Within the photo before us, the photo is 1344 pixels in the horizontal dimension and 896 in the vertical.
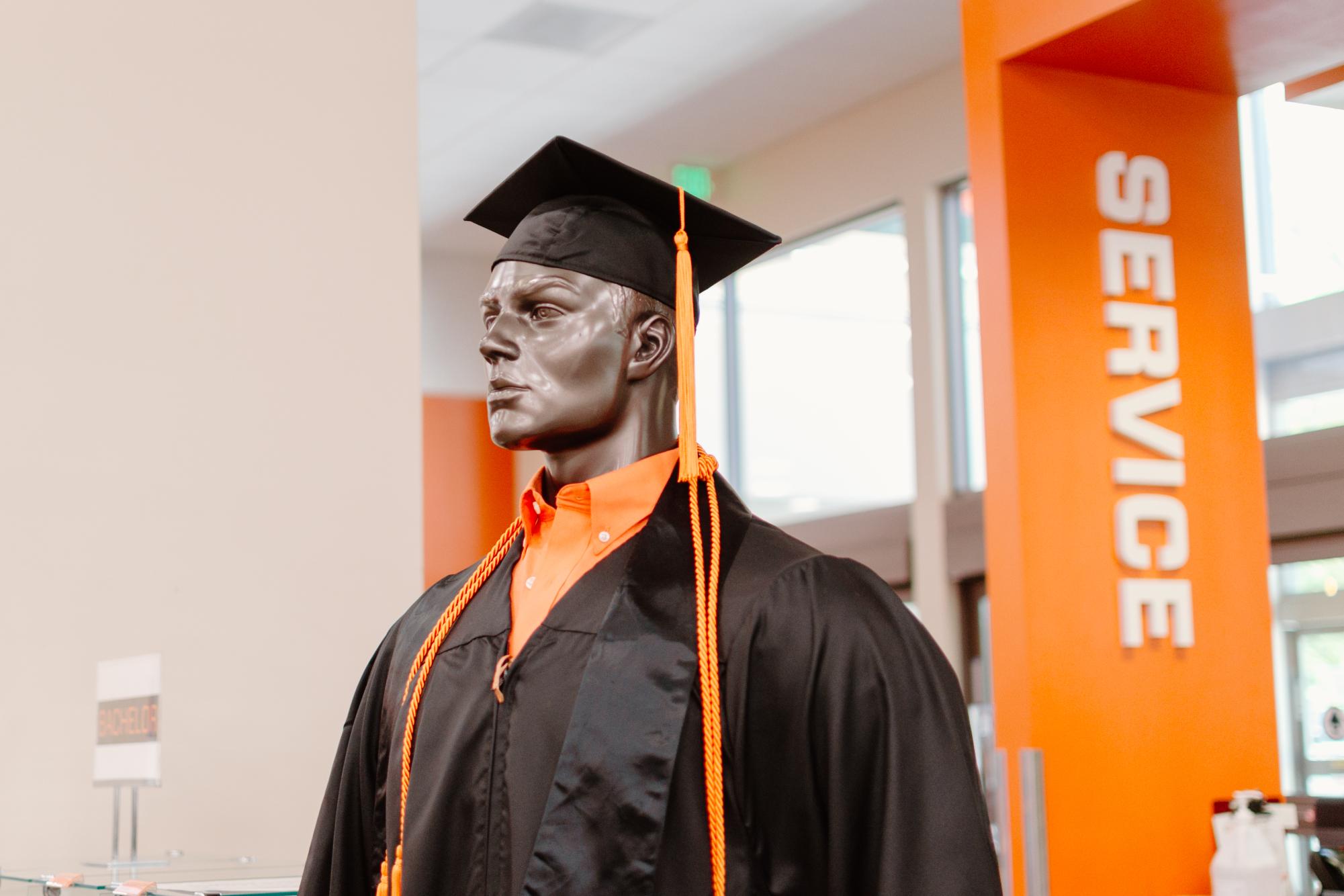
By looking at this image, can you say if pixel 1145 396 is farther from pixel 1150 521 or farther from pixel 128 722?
pixel 128 722

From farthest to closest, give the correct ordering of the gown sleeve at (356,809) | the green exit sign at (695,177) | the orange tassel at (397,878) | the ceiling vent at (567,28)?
the green exit sign at (695,177)
the ceiling vent at (567,28)
the gown sleeve at (356,809)
the orange tassel at (397,878)

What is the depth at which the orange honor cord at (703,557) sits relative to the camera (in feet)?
3.95

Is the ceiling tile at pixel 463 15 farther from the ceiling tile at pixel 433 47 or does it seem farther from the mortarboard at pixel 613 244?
the mortarboard at pixel 613 244

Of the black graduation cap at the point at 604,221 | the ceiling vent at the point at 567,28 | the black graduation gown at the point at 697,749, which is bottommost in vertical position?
the black graduation gown at the point at 697,749

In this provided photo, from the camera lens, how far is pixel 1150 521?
3725mm

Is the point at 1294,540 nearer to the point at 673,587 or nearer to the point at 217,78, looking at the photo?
the point at 217,78

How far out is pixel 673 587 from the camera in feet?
4.24

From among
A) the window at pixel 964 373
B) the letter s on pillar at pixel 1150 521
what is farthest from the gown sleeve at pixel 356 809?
the window at pixel 964 373

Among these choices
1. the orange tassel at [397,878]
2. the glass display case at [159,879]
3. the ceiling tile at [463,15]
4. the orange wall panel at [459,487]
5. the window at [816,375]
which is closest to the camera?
the orange tassel at [397,878]

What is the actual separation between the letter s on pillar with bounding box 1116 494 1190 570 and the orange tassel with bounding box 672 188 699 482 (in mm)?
2456

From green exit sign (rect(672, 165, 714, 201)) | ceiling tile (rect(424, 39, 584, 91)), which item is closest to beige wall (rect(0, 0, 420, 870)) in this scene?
ceiling tile (rect(424, 39, 584, 91))

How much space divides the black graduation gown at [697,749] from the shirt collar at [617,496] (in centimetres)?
3

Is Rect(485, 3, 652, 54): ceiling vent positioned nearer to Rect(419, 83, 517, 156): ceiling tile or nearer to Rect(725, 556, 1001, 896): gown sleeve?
Rect(419, 83, 517, 156): ceiling tile

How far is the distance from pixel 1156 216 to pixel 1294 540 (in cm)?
199
